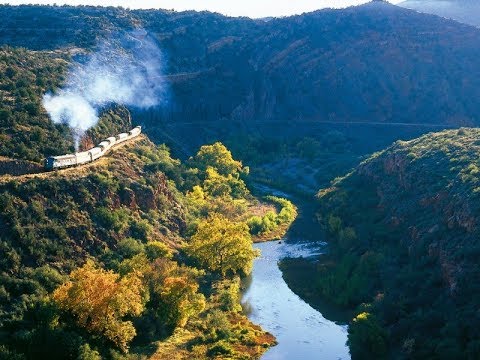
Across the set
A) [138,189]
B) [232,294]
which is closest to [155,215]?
[138,189]

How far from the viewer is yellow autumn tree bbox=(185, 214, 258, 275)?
5550 cm

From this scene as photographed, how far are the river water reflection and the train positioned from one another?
2033 cm

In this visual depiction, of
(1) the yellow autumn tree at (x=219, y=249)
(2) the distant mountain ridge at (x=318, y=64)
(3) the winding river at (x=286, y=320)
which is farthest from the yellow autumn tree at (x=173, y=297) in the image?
(2) the distant mountain ridge at (x=318, y=64)

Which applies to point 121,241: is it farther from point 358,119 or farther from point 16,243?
point 358,119

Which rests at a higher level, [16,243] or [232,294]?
[16,243]

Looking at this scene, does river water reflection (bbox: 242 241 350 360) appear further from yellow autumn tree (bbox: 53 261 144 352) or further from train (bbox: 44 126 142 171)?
train (bbox: 44 126 142 171)

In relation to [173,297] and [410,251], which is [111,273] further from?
[410,251]

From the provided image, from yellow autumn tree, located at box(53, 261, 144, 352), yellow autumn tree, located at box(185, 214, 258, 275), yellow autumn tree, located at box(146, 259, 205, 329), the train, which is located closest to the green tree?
yellow autumn tree, located at box(146, 259, 205, 329)

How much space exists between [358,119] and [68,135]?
80.9 m

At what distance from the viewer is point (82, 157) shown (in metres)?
59.5

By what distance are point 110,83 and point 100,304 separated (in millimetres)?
60673

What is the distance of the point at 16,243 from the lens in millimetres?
45125

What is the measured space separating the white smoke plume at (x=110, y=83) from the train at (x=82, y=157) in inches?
105

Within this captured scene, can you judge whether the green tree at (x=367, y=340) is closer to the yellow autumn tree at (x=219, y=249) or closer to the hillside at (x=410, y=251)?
the hillside at (x=410, y=251)
